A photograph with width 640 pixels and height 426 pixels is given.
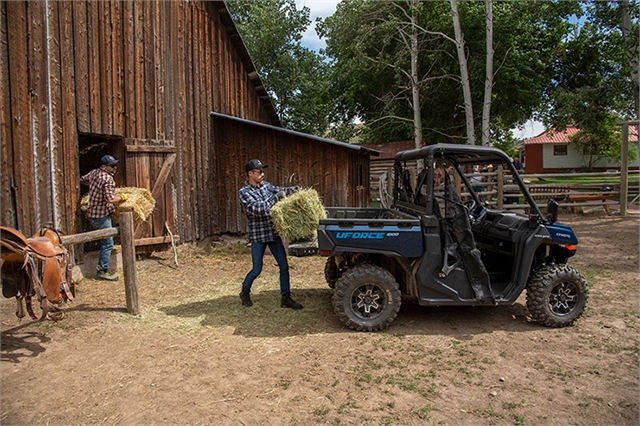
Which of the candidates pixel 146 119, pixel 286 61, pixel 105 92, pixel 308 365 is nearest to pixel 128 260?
pixel 308 365

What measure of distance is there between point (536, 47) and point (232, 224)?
1717 centimetres

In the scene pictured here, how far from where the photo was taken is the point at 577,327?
5527 millimetres

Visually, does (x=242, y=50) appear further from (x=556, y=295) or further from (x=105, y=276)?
(x=556, y=295)

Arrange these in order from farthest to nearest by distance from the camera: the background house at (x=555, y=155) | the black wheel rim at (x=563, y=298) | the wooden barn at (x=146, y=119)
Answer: the background house at (x=555, y=155) → the wooden barn at (x=146, y=119) → the black wheel rim at (x=563, y=298)

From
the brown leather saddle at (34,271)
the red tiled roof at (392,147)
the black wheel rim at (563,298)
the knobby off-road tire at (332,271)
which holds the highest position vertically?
the red tiled roof at (392,147)

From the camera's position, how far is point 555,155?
4200 cm

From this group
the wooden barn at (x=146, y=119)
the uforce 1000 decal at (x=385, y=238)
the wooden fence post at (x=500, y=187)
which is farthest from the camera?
the wooden fence post at (x=500, y=187)

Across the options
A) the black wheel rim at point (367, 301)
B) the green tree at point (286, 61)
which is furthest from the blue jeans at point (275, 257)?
the green tree at point (286, 61)

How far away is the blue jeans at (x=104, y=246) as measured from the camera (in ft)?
25.2

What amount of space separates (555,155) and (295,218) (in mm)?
42173

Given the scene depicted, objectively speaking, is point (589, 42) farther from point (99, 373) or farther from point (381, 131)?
point (99, 373)

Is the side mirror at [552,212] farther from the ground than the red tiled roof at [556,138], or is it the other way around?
the red tiled roof at [556,138]

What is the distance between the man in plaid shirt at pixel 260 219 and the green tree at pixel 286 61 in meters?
17.7

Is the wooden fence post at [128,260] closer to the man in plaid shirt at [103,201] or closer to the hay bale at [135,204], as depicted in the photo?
the man in plaid shirt at [103,201]
